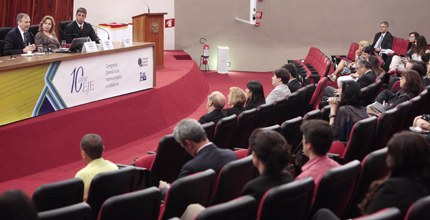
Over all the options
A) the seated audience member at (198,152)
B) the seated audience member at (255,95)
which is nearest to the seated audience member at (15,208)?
the seated audience member at (198,152)

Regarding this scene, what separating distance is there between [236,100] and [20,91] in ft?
6.43

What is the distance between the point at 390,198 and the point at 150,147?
4.27 meters

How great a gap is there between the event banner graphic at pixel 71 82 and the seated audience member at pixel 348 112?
2.71m

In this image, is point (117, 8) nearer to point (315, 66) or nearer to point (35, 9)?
point (35, 9)

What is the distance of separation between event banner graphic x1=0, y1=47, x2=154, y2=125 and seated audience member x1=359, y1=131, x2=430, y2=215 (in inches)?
153

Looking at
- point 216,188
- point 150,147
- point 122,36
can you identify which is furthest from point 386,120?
point 122,36

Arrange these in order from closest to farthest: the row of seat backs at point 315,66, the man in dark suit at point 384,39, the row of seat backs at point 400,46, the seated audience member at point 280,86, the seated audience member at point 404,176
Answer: the seated audience member at point 404,176, the seated audience member at point 280,86, the row of seat backs at point 315,66, the row of seat backs at point 400,46, the man in dark suit at point 384,39

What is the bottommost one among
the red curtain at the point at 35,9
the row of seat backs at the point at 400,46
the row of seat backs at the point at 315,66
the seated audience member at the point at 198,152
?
the row of seat backs at the point at 315,66

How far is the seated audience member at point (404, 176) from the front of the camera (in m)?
2.58

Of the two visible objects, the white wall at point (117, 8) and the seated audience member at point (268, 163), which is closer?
the seated audience member at point (268, 163)

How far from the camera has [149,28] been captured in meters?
8.88

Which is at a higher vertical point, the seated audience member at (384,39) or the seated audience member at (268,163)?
the seated audience member at (268,163)

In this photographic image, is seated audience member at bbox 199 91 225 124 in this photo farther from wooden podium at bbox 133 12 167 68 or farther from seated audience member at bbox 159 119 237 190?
wooden podium at bbox 133 12 167 68

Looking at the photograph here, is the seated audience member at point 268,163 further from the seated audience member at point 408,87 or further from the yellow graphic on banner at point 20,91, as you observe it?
the yellow graphic on banner at point 20,91
